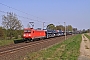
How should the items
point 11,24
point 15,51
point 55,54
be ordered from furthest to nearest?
1. point 11,24
2. point 15,51
3. point 55,54

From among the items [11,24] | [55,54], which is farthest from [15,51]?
[11,24]

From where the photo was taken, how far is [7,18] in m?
66.7

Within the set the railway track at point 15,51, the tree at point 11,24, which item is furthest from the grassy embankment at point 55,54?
the tree at point 11,24

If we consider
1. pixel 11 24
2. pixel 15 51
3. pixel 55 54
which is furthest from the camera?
pixel 11 24

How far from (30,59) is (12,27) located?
48.2 m

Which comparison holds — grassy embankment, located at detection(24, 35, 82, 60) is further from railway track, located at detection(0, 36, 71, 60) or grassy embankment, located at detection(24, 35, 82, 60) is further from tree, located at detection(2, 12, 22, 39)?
tree, located at detection(2, 12, 22, 39)

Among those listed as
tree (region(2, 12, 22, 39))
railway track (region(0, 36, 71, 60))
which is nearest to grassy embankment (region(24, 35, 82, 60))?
railway track (region(0, 36, 71, 60))

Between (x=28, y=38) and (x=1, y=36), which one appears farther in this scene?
(x=1, y=36)

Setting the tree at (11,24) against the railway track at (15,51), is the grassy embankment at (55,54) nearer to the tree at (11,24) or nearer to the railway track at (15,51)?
the railway track at (15,51)

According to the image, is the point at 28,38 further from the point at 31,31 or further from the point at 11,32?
the point at 11,32

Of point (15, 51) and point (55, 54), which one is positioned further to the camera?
point (15, 51)

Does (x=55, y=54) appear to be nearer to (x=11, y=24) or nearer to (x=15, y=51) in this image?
(x=15, y=51)

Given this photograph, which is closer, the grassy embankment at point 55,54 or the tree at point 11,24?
the grassy embankment at point 55,54

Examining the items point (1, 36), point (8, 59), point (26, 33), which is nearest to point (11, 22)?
point (1, 36)
